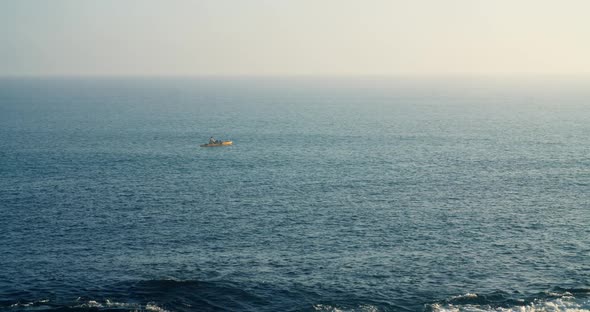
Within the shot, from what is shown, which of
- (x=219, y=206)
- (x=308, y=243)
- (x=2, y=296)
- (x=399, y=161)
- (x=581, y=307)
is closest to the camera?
(x=581, y=307)

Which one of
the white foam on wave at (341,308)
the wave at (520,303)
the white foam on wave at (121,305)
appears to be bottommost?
the white foam on wave at (121,305)

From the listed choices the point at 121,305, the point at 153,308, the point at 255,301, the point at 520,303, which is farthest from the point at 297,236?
the point at 520,303

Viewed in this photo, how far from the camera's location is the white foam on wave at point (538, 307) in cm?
8594

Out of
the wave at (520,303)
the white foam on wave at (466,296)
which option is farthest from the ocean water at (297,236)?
the white foam on wave at (466,296)

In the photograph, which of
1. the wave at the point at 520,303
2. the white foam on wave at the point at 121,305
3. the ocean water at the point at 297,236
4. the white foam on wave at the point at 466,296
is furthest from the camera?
the ocean water at the point at 297,236

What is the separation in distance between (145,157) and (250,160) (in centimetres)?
3486

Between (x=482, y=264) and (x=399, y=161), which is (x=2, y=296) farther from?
(x=399, y=161)

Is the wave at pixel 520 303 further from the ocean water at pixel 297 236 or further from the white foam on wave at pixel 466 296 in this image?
the ocean water at pixel 297 236

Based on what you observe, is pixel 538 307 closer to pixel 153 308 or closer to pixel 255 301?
pixel 255 301

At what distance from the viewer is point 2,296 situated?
91.9 metres

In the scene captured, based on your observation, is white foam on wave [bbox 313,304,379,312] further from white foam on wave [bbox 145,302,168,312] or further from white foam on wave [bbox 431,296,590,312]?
white foam on wave [bbox 145,302,168,312]

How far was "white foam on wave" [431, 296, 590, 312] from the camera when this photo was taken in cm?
8594

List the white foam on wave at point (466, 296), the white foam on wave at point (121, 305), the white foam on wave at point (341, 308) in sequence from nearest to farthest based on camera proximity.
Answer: the white foam on wave at point (121, 305)
the white foam on wave at point (341, 308)
the white foam on wave at point (466, 296)

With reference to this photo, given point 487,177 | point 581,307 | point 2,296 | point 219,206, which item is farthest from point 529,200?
point 2,296
